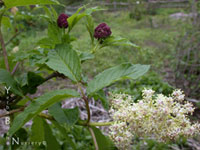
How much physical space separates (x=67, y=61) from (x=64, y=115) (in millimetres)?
161

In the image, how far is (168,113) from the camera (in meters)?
0.55

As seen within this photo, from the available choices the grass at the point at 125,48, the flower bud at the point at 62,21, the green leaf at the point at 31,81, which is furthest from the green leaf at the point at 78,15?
the grass at the point at 125,48

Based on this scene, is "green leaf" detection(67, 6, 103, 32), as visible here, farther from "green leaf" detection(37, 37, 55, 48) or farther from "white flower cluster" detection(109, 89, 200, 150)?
"white flower cluster" detection(109, 89, 200, 150)

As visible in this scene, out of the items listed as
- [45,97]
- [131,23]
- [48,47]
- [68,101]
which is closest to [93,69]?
[68,101]

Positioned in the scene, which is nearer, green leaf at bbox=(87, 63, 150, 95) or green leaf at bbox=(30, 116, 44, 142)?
green leaf at bbox=(87, 63, 150, 95)

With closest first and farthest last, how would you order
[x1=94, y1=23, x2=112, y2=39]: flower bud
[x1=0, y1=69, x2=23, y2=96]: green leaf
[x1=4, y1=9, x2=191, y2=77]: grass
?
[x1=0, y1=69, x2=23, y2=96]: green leaf < [x1=94, y1=23, x2=112, y2=39]: flower bud < [x1=4, y1=9, x2=191, y2=77]: grass

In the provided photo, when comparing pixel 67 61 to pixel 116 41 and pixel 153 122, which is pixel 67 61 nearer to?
pixel 116 41

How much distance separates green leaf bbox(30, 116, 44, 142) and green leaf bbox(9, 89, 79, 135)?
302 mm

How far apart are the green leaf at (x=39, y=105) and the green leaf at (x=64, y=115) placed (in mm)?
100

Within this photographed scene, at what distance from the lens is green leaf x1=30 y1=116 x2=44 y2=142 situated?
2.65 feet

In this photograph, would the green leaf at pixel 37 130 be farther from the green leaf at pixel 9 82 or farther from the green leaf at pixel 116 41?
the green leaf at pixel 116 41

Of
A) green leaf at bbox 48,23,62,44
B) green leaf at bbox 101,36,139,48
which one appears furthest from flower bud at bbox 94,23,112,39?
green leaf at bbox 48,23,62,44

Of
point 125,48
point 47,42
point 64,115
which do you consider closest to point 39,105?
point 64,115

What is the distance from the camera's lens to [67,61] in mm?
630
